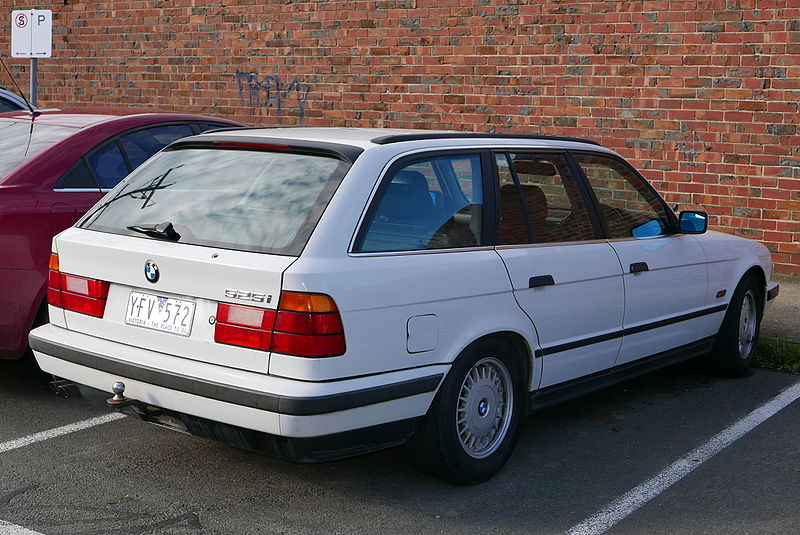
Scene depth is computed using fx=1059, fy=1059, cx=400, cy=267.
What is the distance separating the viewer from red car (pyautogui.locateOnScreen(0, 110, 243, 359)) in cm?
570

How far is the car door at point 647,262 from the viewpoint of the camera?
18.4 feet

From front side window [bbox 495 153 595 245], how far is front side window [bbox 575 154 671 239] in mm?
182

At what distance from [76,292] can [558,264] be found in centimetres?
224

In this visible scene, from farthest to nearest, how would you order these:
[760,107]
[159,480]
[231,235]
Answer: [760,107] → [159,480] → [231,235]

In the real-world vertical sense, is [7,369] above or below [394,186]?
below

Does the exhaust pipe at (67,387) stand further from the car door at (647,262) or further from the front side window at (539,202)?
the car door at (647,262)

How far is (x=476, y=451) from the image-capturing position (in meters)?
4.75

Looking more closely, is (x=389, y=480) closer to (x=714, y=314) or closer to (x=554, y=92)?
(x=714, y=314)

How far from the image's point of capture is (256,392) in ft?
13.1

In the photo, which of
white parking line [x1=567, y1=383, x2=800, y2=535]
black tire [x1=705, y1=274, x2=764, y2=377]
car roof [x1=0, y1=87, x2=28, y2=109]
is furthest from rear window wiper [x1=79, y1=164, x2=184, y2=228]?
car roof [x1=0, y1=87, x2=28, y2=109]

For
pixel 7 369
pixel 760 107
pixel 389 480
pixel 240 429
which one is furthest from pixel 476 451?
pixel 760 107

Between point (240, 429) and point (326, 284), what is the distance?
2.19 ft

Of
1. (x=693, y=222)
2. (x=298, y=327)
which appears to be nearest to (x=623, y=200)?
(x=693, y=222)

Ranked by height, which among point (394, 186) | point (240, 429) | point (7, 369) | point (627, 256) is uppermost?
point (394, 186)
